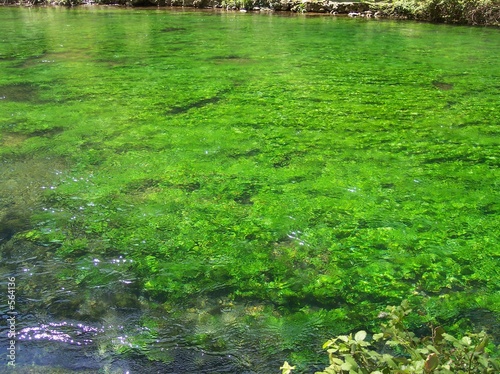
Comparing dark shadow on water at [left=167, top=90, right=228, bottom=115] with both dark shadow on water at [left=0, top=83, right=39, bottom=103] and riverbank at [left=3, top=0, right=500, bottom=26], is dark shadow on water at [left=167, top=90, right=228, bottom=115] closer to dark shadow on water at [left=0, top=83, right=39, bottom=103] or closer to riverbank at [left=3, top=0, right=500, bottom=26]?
dark shadow on water at [left=0, top=83, right=39, bottom=103]

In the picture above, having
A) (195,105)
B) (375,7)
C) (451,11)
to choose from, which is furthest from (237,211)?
(375,7)

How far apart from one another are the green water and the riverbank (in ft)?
19.8

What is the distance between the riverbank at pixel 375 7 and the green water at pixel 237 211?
19.8ft

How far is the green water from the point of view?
1.83 meters

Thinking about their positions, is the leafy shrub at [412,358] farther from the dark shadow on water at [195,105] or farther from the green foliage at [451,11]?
the green foliage at [451,11]

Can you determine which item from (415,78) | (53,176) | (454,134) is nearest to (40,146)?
(53,176)

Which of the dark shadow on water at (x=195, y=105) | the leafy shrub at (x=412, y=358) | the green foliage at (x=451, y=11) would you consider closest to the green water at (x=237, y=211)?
the dark shadow on water at (x=195, y=105)

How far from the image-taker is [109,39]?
344 inches

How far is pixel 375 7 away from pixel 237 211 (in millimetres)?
12208

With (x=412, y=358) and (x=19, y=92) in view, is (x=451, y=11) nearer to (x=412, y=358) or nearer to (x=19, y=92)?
(x=19, y=92)

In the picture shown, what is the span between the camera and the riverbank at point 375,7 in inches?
426

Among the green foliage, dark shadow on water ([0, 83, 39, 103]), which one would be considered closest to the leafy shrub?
dark shadow on water ([0, 83, 39, 103])

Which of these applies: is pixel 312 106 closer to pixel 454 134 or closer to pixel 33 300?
pixel 454 134

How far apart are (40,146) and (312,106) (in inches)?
97.7
